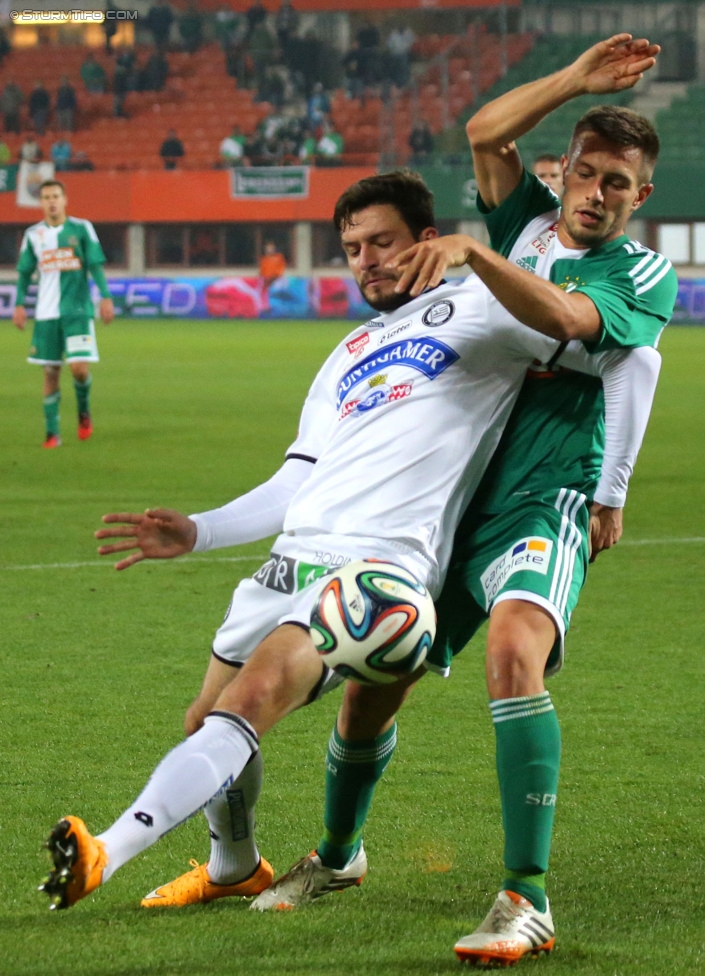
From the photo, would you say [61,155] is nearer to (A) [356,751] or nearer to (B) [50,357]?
(B) [50,357]

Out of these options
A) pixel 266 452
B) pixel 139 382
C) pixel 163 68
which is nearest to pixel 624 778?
pixel 266 452

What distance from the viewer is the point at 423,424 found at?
3.43 meters

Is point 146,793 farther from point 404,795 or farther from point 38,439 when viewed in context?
point 38,439

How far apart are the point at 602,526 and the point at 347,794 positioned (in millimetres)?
977

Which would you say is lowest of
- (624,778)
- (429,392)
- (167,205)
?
(167,205)

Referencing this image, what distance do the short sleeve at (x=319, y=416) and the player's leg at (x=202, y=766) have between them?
63cm

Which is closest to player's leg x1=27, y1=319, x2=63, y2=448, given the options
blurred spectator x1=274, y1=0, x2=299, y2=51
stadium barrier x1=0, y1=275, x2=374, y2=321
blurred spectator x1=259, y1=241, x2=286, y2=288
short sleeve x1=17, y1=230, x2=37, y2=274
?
short sleeve x1=17, y1=230, x2=37, y2=274

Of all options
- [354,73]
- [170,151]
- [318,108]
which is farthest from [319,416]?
[354,73]

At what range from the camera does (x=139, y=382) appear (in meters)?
19.9

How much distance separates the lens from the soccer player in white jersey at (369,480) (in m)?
3.34

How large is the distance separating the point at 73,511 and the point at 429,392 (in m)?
6.85

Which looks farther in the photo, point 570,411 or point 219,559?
point 219,559

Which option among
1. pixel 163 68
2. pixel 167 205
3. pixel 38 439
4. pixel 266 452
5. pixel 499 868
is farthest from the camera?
pixel 163 68

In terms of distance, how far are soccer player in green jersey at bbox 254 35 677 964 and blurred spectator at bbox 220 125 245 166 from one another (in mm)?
33883
